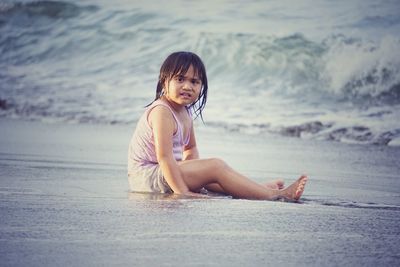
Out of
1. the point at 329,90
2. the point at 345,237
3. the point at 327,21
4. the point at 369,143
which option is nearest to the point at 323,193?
the point at 345,237

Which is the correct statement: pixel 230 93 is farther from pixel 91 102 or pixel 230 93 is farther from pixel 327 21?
pixel 327 21

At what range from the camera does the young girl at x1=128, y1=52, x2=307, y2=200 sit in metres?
4.56

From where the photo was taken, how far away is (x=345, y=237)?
3.20 metres

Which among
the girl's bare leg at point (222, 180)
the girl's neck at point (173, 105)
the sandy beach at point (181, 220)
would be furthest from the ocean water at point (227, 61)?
the girl's bare leg at point (222, 180)

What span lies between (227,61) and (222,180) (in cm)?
1027

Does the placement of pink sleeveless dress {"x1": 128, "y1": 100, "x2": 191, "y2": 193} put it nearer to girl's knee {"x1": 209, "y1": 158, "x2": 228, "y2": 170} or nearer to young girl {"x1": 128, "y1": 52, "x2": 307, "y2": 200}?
young girl {"x1": 128, "y1": 52, "x2": 307, "y2": 200}

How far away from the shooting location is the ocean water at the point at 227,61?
11.4m

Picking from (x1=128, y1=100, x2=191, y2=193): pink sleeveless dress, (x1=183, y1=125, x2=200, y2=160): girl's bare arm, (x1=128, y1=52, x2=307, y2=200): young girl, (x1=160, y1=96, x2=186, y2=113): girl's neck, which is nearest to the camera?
(x1=128, y1=52, x2=307, y2=200): young girl

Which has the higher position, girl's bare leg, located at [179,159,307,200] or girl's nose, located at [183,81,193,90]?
girl's nose, located at [183,81,193,90]

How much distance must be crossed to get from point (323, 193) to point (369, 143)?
4.61 metres

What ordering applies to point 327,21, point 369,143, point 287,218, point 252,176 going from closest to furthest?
1. point 287,218
2. point 252,176
3. point 369,143
4. point 327,21

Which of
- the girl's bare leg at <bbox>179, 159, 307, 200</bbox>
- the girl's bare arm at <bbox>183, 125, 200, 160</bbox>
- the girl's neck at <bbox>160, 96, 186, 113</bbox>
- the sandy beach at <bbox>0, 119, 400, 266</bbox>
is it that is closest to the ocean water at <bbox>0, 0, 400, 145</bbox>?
the sandy beach at <bbox>0, 119, 400, 266</bbox>

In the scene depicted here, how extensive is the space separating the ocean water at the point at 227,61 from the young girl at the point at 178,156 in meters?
5.05

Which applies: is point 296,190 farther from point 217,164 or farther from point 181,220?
point 181,220
